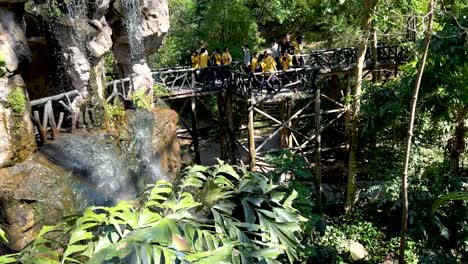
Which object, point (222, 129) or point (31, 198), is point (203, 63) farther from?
point (31, 198)

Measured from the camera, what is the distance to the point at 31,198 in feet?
20.0

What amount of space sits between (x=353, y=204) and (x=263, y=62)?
4.59 meters

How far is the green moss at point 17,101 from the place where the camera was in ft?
22.7

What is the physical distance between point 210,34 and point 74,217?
16561mm

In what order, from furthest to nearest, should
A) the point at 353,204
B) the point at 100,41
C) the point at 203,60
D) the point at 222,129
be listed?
the point at 222,129
the point at 203,60
the point at 353,204
the point at 100,41

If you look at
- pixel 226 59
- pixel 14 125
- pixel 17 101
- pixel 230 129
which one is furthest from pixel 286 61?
pixel 14 125

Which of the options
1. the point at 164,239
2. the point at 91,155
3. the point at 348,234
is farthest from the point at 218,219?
the point at 348,234

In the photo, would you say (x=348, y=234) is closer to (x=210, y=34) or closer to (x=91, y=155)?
(x=91, y=155)

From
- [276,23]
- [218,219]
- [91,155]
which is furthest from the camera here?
[276,23]

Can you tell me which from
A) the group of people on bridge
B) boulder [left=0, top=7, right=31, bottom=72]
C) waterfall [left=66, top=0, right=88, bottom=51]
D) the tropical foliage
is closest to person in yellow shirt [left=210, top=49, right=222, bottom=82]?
the group of people on bridge

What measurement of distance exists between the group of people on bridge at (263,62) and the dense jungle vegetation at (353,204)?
7.78 ft

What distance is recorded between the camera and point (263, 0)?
1825 centimetres

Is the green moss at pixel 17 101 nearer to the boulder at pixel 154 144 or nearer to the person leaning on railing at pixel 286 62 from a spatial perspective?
the boulder at pixel 154 144

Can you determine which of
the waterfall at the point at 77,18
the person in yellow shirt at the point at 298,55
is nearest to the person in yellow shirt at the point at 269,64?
the person in yellow shirt at the point at 298,55
